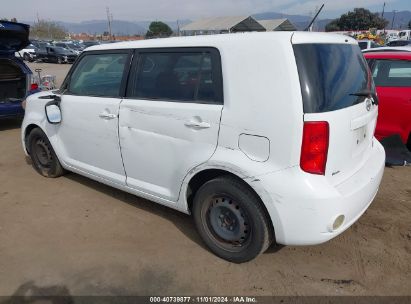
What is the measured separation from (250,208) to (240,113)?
693mm

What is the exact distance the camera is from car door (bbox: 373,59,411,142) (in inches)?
197

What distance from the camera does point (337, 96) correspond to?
254 centimetres

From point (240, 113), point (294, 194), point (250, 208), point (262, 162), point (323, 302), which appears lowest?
point (323, 302)

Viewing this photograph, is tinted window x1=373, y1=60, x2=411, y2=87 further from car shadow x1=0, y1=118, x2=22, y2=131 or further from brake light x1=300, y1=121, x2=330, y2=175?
car shadow x1=0, y1=118, x2=22, y2=131

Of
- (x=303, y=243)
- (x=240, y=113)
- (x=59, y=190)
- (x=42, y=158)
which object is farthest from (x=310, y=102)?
(x=42, y=158)

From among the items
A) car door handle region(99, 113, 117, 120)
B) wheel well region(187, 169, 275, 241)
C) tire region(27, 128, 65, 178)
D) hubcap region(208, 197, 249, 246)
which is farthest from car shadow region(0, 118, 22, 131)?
hubcap region(208, 197, 249, 246)

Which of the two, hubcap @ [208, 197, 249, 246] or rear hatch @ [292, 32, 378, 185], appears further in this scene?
hubcap @ [208, 197, 249, 246]

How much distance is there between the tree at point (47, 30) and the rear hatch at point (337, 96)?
81.2m

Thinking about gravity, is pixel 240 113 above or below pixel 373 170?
above

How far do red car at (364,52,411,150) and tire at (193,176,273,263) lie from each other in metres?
3.36

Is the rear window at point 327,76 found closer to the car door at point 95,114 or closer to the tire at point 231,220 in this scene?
the tire at point 231,220

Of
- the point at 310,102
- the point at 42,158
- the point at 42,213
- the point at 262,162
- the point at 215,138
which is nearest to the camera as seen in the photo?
the point at 310,102

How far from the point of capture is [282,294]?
261cm

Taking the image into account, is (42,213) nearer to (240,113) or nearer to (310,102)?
(240,113)
